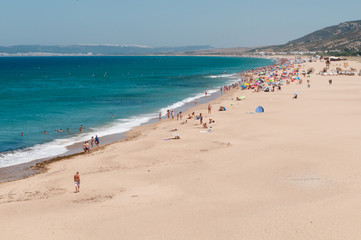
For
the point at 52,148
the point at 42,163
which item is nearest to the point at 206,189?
the point at 42,163

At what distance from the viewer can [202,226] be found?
13125 mm

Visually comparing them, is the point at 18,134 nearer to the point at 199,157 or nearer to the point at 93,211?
the point at 199,157

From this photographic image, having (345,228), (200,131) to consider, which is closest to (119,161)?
(200,131)

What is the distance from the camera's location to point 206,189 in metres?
16.8

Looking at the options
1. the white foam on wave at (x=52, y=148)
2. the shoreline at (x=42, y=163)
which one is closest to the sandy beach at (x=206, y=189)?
the shoreline at (x=42, y=163)

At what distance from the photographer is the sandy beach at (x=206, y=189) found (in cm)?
1305

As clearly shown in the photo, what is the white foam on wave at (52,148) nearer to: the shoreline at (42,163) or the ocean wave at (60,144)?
the ocean wave at (60,144)

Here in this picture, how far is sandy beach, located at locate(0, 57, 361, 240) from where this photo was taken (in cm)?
1305

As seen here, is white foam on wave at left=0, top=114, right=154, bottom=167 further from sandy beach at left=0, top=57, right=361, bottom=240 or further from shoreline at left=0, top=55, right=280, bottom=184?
sandy beach at left=0, top=57, right=361, bottom=240

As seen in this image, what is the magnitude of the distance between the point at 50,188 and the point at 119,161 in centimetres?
529

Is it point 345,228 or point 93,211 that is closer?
point 345,228

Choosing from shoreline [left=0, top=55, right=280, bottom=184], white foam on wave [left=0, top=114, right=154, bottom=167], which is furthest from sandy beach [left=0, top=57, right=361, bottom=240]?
white foam on wave [left=0, top=114, right=154, bottom=167]

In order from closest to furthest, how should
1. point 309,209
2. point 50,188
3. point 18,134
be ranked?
1. point 309,209
2. point 50,188
3. point 18,134

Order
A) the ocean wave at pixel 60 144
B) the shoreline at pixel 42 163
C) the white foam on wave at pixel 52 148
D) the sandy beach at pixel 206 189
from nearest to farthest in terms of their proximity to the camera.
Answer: the sandy beach at pixel 206 189
the shoreline at pixel 42 163
the white foam on wave at pixel 52 148
the ocean wave at pixel 60 144
